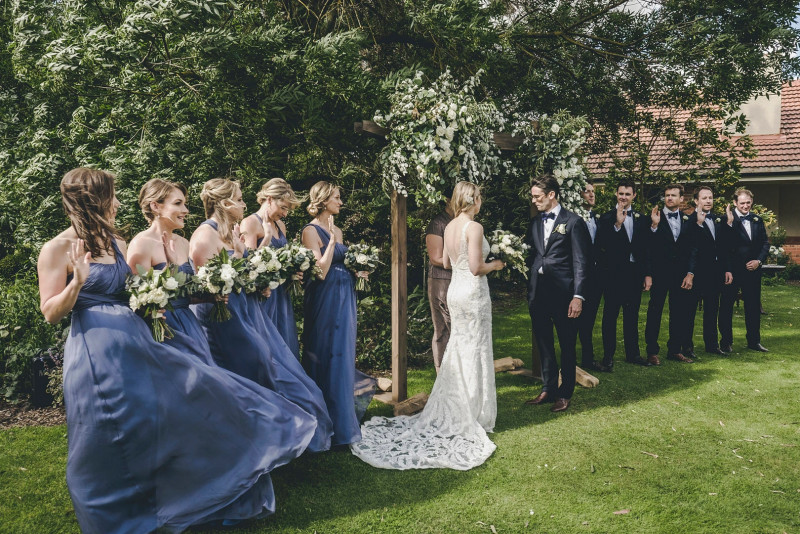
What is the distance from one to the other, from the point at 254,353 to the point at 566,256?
3.31m

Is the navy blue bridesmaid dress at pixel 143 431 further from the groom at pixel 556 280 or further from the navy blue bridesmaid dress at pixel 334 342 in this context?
the groom at pixel 556 280

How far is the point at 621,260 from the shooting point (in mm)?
7676

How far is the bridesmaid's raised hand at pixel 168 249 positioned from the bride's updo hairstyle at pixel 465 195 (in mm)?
2549

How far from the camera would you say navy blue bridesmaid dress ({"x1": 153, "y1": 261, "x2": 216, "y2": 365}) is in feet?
13.1

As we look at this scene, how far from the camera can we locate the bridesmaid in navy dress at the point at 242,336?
4.59 m

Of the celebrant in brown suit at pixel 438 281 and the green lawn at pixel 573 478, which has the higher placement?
the celebrant in brown suit at pixel 438 281

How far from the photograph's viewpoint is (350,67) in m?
5.97

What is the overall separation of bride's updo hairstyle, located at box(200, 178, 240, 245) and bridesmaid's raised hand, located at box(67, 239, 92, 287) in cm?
159

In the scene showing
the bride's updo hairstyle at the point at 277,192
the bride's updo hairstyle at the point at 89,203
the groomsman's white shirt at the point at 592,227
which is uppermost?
the bride's updo hairstyle at the point at 277,192

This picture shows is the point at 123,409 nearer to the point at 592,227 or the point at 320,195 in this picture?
the point at 320,195

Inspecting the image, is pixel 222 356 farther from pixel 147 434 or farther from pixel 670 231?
pixel 670 231

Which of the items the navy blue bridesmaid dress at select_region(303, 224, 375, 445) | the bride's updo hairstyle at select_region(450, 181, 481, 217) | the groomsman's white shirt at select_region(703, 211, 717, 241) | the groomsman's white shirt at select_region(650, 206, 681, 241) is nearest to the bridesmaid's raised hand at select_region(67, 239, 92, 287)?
the navy blue bridesmaid dress at select_region(303, 224, 375, 445)

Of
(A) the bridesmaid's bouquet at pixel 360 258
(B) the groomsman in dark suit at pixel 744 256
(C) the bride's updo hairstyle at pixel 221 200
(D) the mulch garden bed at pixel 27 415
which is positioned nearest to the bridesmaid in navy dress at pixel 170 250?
(C) the bride's updo hairstyle at pixel 221 200

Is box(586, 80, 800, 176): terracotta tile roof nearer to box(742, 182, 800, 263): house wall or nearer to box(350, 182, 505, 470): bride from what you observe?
box(742, 182, 800, 263): house wall
